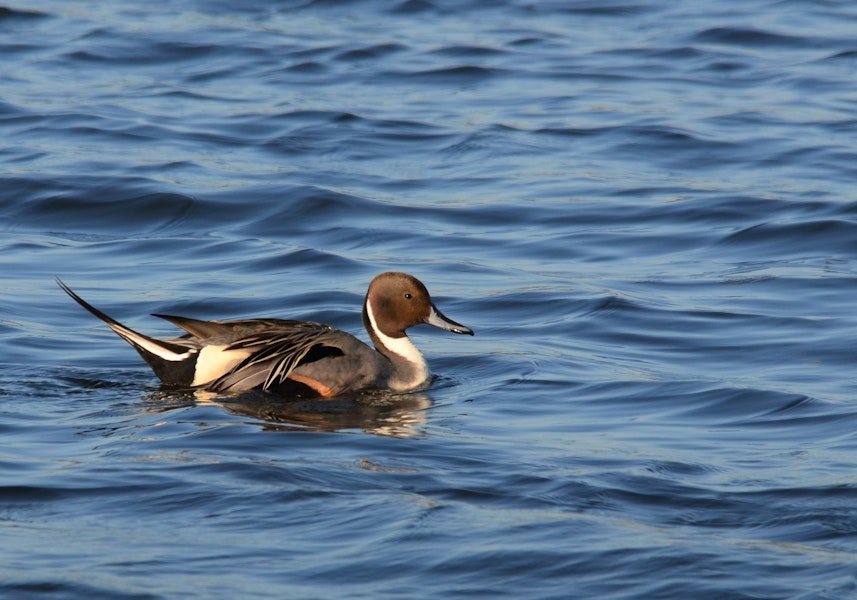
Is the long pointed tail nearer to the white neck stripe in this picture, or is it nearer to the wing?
the wing

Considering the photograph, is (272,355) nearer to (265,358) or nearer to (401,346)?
(265,358)

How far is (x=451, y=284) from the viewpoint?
10273 mm

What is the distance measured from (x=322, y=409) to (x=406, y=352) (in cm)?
84

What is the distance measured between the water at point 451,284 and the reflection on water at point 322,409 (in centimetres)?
3

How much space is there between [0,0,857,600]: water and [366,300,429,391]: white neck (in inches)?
9.3

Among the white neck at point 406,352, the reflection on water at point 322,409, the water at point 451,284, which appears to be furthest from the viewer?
the white neck at point 406,352

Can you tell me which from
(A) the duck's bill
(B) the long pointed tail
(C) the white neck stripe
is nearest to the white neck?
(C) the white neck stripe

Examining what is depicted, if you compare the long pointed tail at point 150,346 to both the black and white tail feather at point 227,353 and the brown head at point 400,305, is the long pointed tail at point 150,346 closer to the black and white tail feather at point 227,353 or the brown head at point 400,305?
the black and white tail feather at point 227,353

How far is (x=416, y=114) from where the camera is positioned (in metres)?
15.5

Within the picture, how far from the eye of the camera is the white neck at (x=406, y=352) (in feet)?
27.4

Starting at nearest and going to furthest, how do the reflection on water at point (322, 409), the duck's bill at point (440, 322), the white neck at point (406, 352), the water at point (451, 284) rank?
the water at point (451, 284) → the reflection on water at point (322, 409) → the white neck at point (406, 352) → the duck's bill at point (440, 322)

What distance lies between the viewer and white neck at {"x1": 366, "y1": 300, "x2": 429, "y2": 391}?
27.4ft

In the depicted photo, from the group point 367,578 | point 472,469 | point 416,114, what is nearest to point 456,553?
point 367,578

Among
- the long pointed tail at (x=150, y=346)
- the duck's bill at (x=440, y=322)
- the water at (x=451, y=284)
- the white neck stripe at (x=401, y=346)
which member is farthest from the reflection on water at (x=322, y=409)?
the duck's bill at (x=440, y=322)
